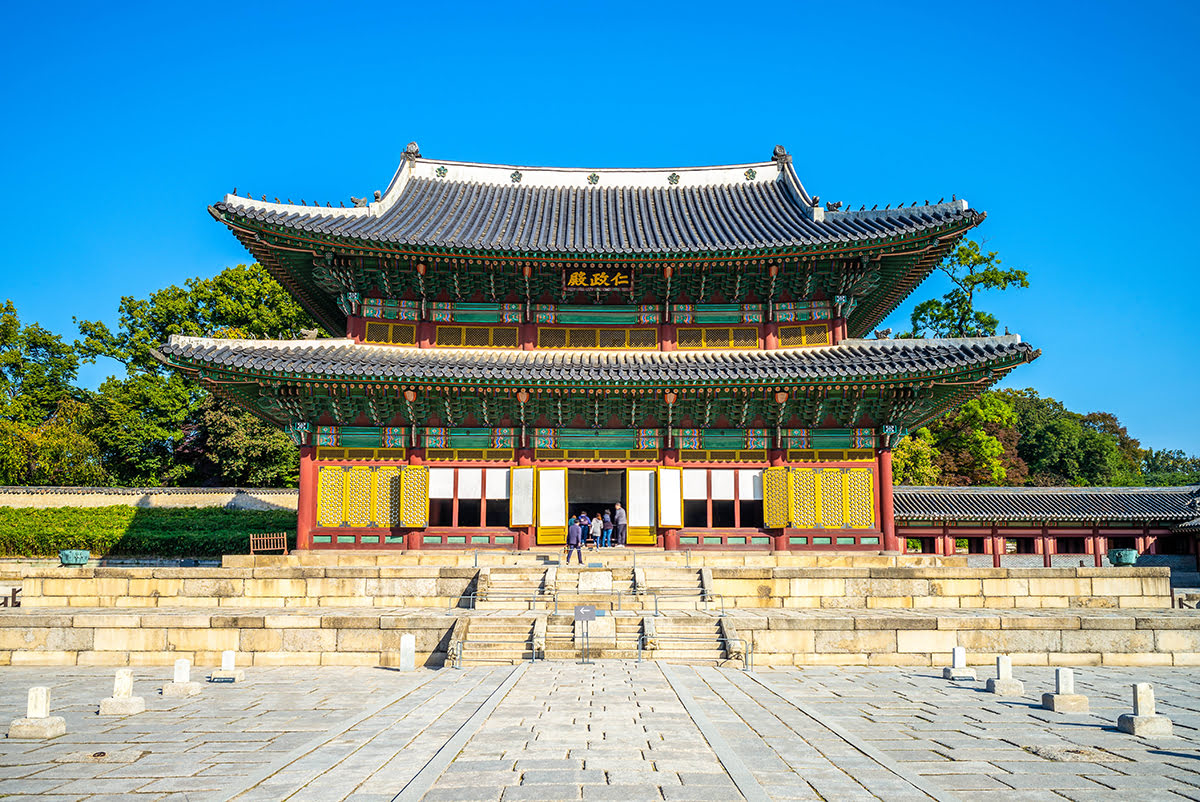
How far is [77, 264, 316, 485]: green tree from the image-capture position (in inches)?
1764

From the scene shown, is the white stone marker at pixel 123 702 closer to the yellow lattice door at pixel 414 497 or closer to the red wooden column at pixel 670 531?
the yellow lattice door at pixel 414 497

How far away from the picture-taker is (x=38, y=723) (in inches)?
389

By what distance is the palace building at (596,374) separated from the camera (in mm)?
23281

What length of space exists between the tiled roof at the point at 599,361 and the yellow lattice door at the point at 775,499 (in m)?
3.31

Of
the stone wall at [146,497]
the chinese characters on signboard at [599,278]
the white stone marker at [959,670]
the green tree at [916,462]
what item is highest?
the chinese characters on signboard at [599,278]

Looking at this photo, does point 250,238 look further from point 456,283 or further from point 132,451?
point 132,451

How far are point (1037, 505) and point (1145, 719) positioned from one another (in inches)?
1078

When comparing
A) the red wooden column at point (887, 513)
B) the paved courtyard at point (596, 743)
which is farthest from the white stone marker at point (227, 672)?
the red wooden column at point (887, 513)

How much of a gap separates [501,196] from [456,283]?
7489 mm

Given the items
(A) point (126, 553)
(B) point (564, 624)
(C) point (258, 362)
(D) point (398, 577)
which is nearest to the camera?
(B) point (564, 624)

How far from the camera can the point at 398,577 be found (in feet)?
65.1

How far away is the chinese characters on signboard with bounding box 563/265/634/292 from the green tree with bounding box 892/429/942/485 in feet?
79.9

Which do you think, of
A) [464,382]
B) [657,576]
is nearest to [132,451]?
[464,382]

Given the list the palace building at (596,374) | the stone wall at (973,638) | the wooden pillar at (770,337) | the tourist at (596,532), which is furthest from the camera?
the wooden pillar at (770,337)
